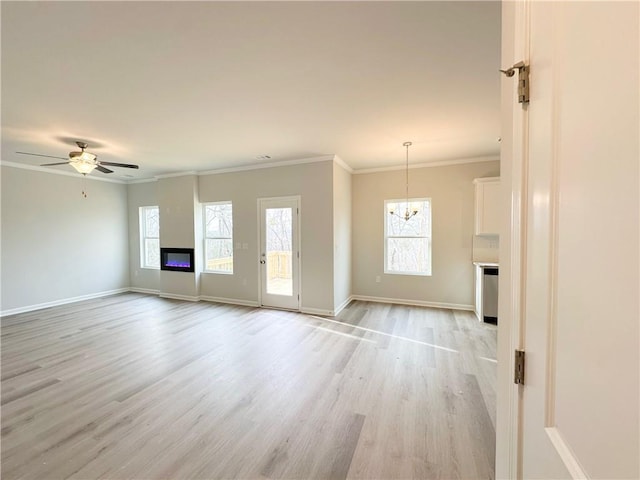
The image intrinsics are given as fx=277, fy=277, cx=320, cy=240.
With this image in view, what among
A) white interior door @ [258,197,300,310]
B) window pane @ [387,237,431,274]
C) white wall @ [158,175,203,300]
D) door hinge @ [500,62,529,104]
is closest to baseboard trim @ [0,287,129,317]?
white wall @ [158,175,203,300]

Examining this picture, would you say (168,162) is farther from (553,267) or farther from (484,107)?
(553,267)

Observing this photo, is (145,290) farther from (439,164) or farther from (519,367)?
(519,367)

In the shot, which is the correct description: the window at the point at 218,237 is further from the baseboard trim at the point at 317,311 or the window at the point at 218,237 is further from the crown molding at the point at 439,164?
the crown molding at the point at 439,164

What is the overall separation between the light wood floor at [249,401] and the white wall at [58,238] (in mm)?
1547

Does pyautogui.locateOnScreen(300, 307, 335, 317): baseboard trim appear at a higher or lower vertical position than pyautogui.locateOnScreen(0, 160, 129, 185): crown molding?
lower

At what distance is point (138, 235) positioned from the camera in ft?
22.2

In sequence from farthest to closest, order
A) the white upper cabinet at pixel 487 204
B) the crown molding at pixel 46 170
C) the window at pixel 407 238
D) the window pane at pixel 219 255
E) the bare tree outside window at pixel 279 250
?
the window pane at pixel 219 255 → the window at pixel 407 238 → the bare tree outside window at pixel 279 250 → the crown molding at pixel 46 170 → the white upper cabinet at pixel 487 204

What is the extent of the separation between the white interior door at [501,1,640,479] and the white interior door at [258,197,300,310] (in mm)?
4301

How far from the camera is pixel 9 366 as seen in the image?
2961 millimetres

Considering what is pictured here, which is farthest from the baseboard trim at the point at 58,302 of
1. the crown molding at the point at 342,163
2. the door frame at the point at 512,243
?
the door frame at the point at 512,243

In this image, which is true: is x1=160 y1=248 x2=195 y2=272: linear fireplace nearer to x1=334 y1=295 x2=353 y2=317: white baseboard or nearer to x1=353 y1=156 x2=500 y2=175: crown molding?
x1=334 y1=295 x2=353 y2=317: white baseboard

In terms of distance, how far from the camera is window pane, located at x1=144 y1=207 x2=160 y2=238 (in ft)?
22.0

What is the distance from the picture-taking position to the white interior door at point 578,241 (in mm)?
437

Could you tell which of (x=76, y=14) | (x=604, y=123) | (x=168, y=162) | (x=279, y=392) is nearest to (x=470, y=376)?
(x=279, y=392)
